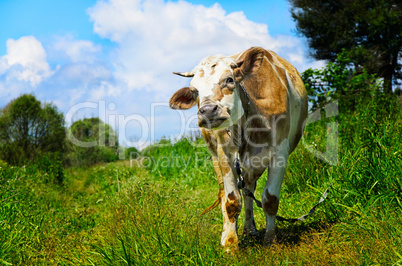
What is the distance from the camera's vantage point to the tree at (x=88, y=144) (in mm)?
23266

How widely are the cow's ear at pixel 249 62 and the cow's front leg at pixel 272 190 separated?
2.91 feet

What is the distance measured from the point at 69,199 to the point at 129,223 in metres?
4.91

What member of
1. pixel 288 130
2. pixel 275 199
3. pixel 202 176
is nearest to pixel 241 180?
pixel 275 199

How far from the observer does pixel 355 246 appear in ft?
10.5

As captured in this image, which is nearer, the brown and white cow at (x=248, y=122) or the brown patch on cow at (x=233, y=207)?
the brown and white cow at (x=248, y=122)

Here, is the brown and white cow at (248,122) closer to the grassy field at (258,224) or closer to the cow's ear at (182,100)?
the cow's ear at (182,100)

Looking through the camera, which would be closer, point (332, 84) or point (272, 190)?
point (272, 190)

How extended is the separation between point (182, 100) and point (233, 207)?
1213 millimetres

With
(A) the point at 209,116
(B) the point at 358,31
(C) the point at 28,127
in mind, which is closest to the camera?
(A) the point at 209,116

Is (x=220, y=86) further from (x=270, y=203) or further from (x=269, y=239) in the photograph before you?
(x=269, y=239)

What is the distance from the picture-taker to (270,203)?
12.6 ft

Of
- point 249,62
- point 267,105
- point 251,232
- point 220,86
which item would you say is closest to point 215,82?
point 220,86

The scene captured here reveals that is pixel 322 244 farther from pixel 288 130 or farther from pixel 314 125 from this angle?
pixel 314 125

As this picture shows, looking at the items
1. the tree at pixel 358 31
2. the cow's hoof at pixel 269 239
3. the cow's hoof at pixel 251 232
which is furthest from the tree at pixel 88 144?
the cow's hoof at pixel 269 239
